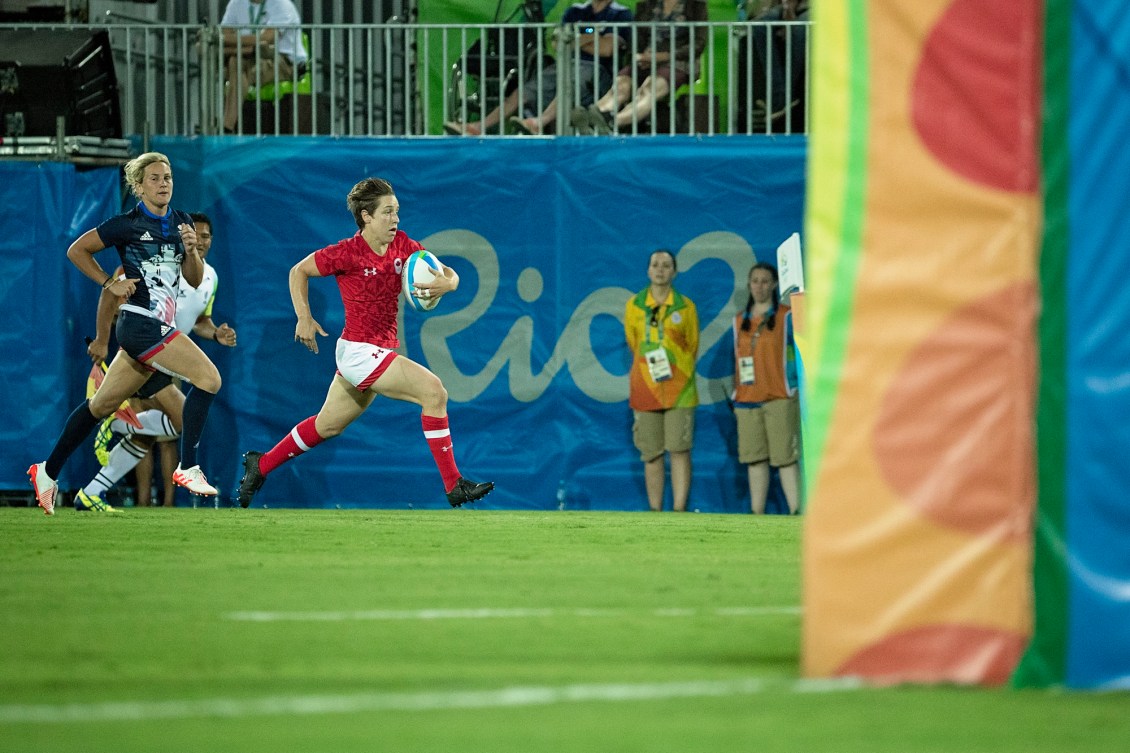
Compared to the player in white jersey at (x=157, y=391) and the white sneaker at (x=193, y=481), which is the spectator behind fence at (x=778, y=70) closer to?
the player in white jersey at (x=157, y=391)

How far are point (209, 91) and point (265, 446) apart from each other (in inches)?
121

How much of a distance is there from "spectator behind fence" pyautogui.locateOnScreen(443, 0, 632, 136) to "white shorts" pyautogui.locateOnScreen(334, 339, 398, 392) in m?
2.88

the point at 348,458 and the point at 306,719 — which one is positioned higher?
the point at 306,719

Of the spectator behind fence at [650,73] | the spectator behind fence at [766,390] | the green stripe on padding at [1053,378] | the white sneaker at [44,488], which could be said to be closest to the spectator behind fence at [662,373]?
the spectator behind fence at [766,390]

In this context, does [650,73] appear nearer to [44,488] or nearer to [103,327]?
[103,327]

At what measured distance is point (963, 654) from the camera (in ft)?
14.3

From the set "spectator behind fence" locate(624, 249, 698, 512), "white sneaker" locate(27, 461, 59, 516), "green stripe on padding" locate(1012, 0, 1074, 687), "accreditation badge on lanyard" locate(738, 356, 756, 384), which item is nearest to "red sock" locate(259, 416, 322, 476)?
"white sneaker" locate(27, 461, 59, 516)

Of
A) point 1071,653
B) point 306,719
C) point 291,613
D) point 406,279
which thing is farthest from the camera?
point 406,279

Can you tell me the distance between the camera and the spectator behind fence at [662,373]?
A: 13.4 m

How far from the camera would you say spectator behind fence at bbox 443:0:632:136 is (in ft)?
45.2

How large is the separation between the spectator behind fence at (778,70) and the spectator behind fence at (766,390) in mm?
1364

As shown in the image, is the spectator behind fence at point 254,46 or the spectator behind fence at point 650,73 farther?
the spectator behind fence at point 254,46

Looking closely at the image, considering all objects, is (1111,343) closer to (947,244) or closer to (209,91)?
(947,244)

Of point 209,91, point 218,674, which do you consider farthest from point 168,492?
point 218,674
